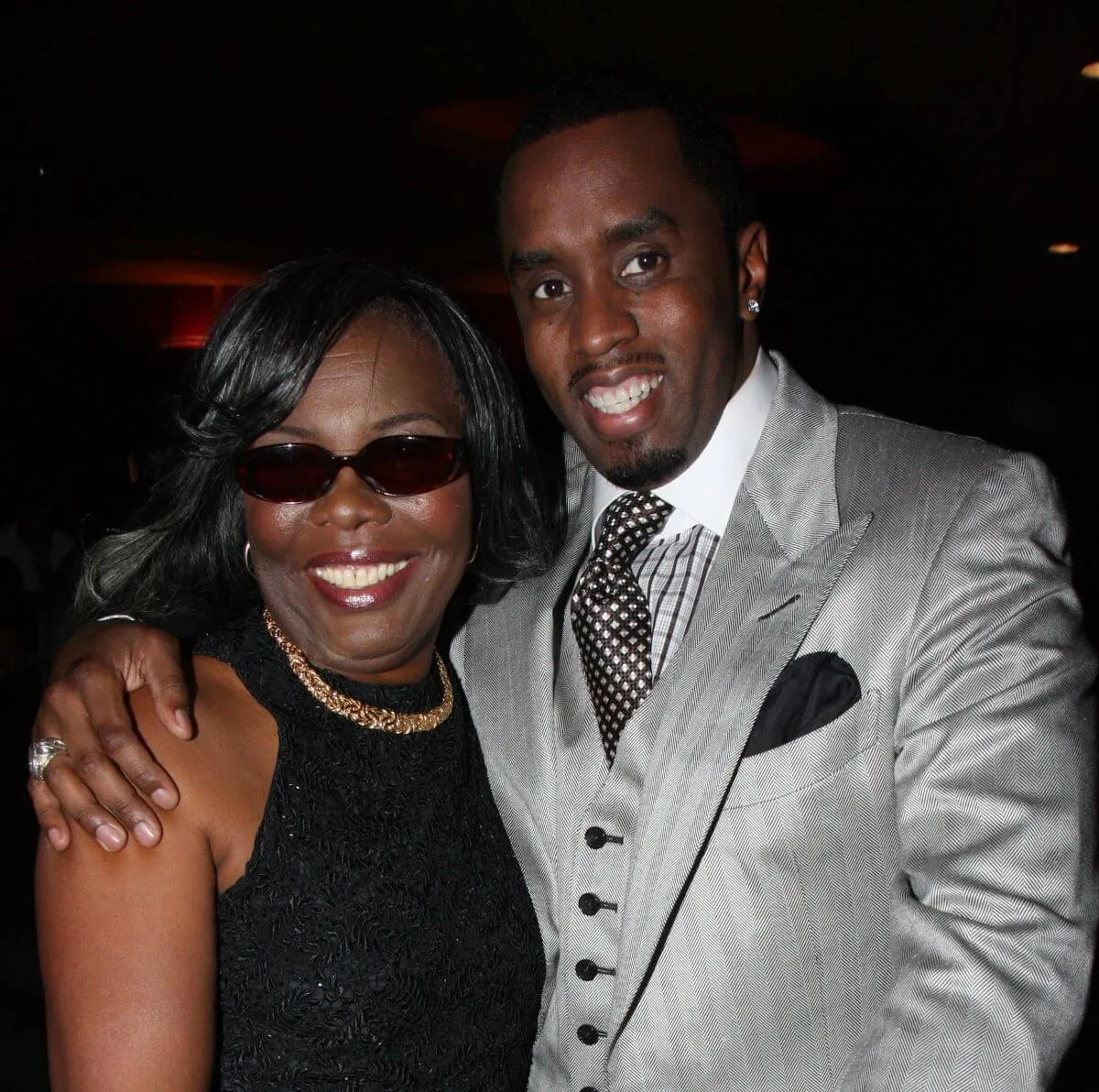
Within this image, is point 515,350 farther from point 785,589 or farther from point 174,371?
point 785,589

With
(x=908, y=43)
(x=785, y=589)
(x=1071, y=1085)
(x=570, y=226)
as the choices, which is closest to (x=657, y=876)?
(x=785, y=589)

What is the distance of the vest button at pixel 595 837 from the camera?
1.63 metres

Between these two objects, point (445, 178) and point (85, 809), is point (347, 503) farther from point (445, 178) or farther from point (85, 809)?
point (445, 178)

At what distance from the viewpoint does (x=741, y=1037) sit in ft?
5.11

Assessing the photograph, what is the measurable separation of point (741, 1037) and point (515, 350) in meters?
10.8

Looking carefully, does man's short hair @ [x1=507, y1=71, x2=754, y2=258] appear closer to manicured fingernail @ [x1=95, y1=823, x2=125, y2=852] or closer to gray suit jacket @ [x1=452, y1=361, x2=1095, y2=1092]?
gray suit jacket @ [x1=452, y1=361, x2=1095, y2=1092]

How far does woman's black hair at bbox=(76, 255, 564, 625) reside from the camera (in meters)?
1.62

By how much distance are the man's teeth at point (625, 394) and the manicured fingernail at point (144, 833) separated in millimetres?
927

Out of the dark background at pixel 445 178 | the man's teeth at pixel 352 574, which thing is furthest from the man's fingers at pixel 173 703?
the dark background at pixel 445 178

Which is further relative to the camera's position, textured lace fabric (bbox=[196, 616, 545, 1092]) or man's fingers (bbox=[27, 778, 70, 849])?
textured lace fabric (bbox=[196, 616, 545, 1092])

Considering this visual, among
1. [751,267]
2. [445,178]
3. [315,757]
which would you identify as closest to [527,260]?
[751,267]

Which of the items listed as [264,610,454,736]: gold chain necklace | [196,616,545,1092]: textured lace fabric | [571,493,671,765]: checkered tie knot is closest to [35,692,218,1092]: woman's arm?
[196,616,545,1092]: textured lace fabric

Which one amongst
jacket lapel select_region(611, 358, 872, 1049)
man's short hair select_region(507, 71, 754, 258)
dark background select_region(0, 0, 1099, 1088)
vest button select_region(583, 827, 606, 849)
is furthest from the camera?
dark background select_region(0, 0, 1099, 1088)

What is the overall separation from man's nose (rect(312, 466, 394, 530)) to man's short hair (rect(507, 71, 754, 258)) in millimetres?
698
